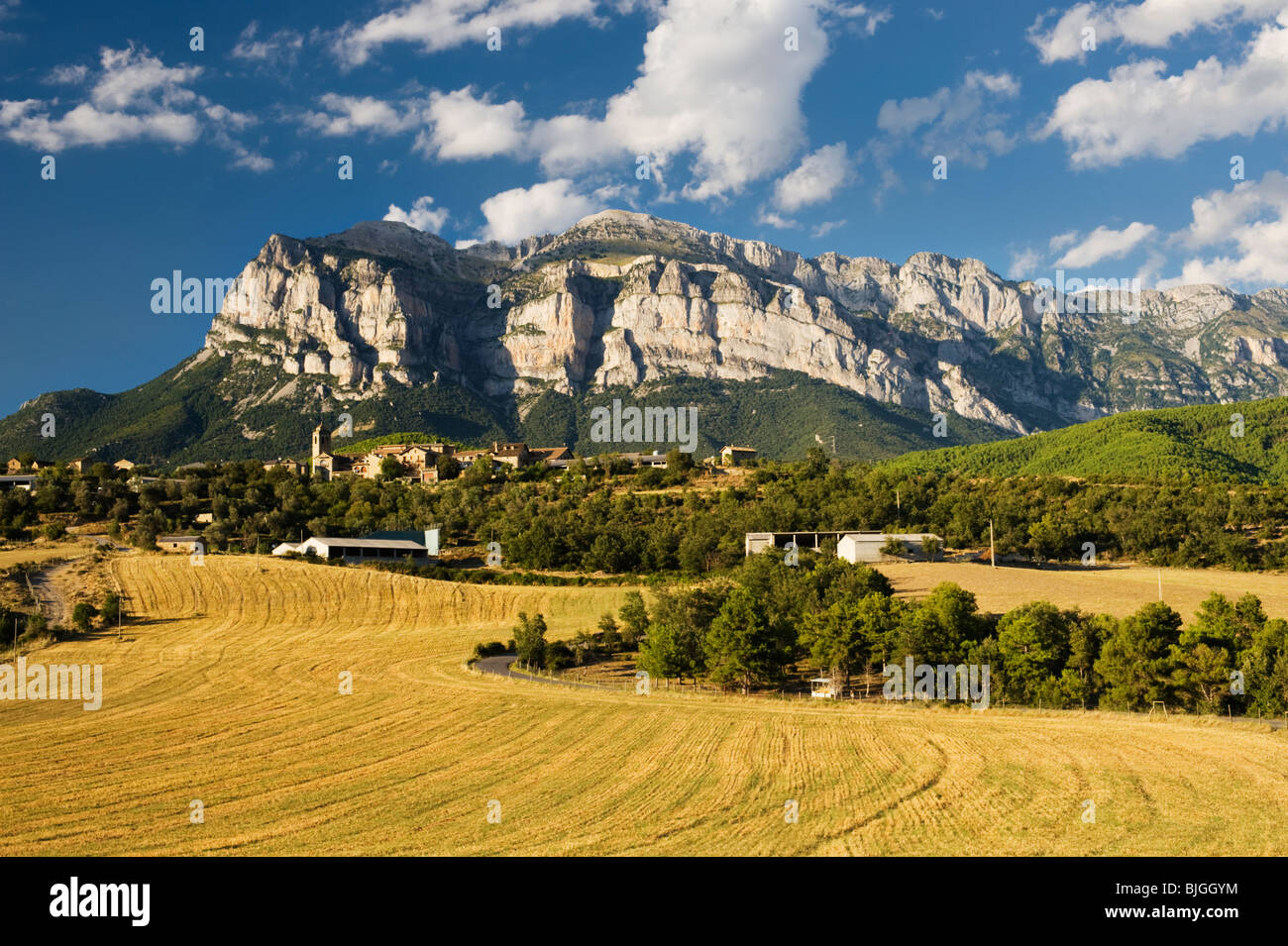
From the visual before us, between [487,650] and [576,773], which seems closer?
[576,773]

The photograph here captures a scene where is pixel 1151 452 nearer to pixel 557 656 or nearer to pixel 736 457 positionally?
pixel 736 457

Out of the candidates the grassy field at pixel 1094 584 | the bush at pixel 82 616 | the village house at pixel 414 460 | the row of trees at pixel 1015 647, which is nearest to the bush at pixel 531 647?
the row of trees at pixel 1015 647

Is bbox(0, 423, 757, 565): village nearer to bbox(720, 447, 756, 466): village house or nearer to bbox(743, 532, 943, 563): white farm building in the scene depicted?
Result: bbox(720, 447, 756, 466): village house

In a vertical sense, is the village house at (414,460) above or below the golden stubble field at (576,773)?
above

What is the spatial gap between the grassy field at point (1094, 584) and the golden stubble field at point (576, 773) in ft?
68.9

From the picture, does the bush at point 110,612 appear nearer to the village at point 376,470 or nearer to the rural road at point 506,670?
the village at point 376,470

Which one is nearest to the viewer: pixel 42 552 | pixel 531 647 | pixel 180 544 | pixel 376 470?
pixel 531 647

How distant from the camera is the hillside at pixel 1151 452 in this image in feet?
370

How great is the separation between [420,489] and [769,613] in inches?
2598

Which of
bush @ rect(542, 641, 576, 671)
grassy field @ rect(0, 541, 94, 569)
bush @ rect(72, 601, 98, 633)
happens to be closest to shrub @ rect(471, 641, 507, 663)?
bush @ rect(542, 641, 576, 671)

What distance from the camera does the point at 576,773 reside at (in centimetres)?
2186

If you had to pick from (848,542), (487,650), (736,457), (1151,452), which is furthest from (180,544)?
(1151,452)

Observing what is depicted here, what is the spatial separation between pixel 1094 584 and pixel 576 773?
48.8m
